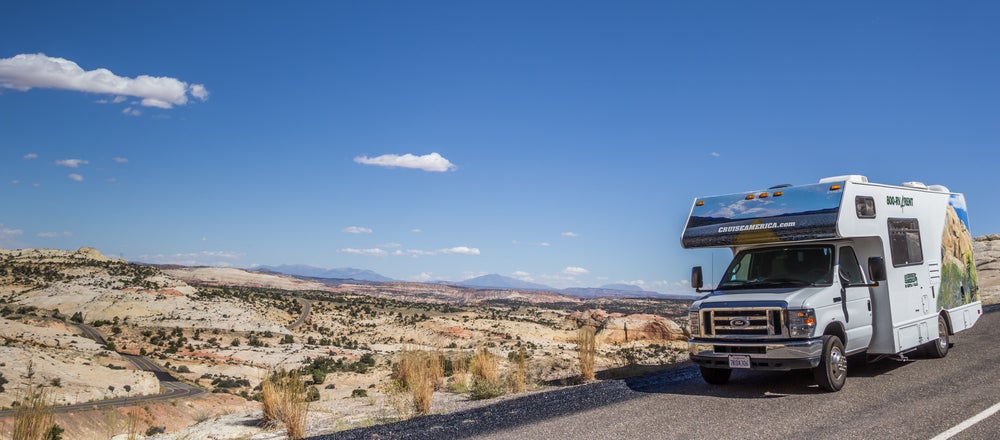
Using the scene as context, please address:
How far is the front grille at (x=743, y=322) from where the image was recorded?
33.4 ft

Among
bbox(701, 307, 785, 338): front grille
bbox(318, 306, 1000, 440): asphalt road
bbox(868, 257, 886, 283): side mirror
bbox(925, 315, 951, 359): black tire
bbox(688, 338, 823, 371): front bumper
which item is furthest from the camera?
bbox(925, 315, 951, 359): black tire

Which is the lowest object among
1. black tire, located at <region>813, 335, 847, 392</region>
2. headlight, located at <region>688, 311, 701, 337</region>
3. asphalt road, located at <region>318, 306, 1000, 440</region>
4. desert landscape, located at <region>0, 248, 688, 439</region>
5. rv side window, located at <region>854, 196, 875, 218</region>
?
desert landscape, located at <region>0, 248, 688, 439</region>

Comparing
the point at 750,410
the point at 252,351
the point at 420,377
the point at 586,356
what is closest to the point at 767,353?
the point at 750,410

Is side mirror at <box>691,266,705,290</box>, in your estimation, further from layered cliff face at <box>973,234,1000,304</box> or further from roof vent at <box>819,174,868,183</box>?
layered cliff face at <box>973,234,1000,304</box>

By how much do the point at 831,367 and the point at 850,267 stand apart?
201 cm

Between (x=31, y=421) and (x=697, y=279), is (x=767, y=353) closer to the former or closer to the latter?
(x=697, y=279)

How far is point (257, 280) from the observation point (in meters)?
200

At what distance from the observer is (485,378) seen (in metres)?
13.9

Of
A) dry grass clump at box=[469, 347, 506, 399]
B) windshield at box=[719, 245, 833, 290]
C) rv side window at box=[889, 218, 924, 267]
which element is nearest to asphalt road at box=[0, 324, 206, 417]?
dry grass clump at box=[469, 347, 506, 399]

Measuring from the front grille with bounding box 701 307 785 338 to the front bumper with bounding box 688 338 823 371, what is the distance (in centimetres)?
16

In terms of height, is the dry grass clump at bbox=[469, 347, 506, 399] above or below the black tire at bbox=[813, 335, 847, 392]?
below

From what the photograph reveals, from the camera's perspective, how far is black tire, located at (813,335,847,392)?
10219 millimetres

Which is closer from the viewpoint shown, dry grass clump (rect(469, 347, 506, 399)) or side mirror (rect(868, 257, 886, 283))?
side mirror (rect(868, 257, 886, 283))

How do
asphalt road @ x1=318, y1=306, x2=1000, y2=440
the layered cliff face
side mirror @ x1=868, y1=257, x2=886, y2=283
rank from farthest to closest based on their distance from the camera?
the layered cliff face < side mirror @ x1=868, y1=257, x2=886, y2=283 < asphalt road @ x1=318, y1=306, x2=1000, y2=440
